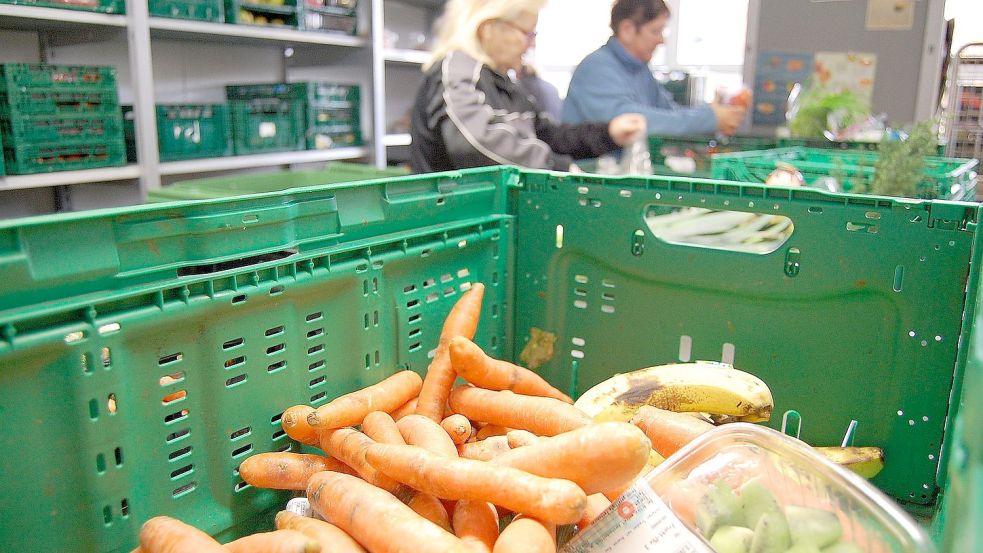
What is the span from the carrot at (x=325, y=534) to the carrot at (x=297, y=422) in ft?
0.35

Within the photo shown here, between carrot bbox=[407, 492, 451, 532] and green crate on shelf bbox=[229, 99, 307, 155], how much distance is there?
8.27 feet

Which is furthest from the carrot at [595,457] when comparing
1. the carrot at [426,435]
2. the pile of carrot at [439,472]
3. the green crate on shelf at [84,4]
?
the green crate on shelf at [84,4]

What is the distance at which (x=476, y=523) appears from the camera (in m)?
0.78

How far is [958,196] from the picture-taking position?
63.3 inches

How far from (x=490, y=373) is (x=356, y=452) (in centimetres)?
24

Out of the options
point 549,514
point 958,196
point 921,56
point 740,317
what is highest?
point 921,56

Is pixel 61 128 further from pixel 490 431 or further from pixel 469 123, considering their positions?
pixel 490 431

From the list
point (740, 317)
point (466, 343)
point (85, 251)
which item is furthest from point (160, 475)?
point (740, 317)

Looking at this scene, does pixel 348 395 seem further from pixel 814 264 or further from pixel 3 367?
pixel 814 264

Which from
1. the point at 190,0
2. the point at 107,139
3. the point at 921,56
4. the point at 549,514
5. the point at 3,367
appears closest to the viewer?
the point at 3,367

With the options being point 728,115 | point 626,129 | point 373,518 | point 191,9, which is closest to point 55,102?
point 191,9

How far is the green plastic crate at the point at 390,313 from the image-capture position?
2.20 ft

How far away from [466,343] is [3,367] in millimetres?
521

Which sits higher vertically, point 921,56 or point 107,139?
point 921,56
